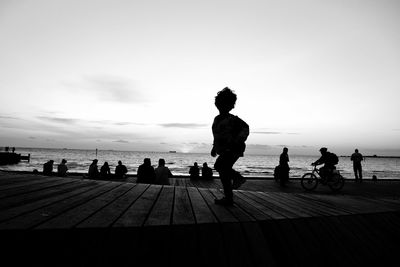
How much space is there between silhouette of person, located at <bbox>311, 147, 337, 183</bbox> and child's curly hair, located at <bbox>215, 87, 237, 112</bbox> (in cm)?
880

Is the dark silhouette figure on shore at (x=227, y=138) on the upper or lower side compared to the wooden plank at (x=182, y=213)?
upper

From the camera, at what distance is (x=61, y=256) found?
201 centimetres

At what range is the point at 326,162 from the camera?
11688 mm

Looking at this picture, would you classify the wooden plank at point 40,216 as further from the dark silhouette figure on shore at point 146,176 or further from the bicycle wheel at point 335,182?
the bicycle wheel at point 335,182

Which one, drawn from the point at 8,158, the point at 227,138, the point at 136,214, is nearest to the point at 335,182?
the point at 227,138

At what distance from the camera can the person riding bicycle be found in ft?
37.3

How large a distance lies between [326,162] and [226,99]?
9.71 metres

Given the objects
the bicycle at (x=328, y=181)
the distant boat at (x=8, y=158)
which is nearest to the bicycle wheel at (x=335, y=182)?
the bicycle at (x=328, y=181)

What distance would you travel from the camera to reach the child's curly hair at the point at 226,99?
384 centimetres

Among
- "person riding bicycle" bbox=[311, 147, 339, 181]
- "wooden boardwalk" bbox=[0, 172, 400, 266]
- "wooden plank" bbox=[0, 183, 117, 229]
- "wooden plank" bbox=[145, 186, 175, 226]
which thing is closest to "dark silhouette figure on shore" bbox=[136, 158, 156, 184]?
"wooden boardwalk" bbox=[0, 172, 400, 266]

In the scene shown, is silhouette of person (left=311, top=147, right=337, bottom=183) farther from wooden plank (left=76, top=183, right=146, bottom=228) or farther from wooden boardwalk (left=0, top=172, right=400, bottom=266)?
wooden plank (left=76, top=183, right=146, bottom=228)

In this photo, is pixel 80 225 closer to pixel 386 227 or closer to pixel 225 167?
pixel 225 167

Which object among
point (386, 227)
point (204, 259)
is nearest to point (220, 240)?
point (204, 259)

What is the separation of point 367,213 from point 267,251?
1.96m
